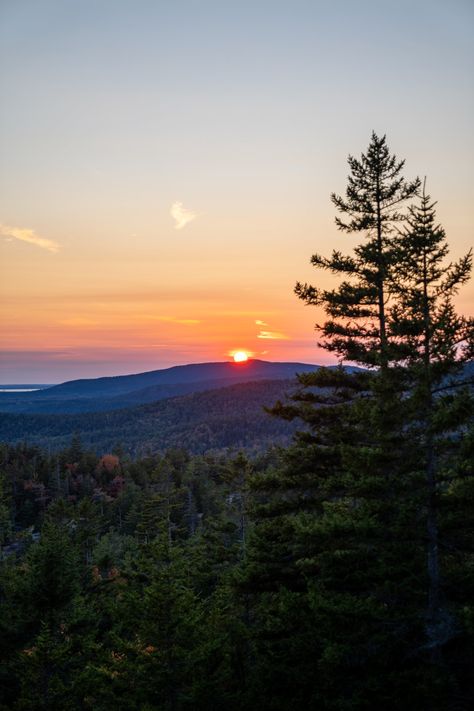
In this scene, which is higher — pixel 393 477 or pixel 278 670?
pixel 393 477

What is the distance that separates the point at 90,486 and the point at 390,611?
278 feet

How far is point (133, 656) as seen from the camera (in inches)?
730

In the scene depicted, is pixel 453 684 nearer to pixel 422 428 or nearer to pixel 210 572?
pixel 422 428

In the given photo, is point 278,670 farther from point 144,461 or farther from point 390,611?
point 144,461

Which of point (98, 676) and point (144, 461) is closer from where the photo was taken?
point (98, 676)

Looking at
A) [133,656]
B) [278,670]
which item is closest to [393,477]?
[278,670]

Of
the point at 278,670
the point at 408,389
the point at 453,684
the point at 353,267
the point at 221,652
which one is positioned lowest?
the point at 221,652

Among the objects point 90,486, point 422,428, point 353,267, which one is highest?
point 353,267

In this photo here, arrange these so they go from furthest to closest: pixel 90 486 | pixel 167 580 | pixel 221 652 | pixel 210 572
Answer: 1. pixel 90 486
2. pixel 210 572
3. pixel 221 652
4. pixel 167 580

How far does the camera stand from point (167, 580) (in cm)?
1448

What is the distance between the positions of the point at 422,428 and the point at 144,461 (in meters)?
97.3

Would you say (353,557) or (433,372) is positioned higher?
(433,372)

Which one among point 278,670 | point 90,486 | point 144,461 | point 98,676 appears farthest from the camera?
point 144,461

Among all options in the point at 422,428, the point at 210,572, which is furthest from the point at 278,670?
the point at 210,572
